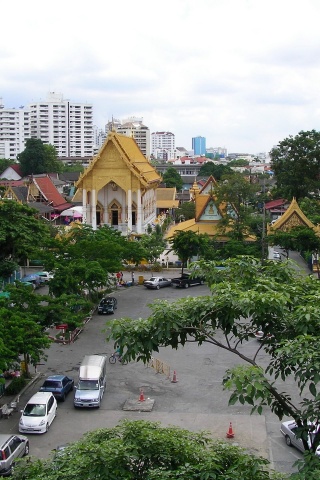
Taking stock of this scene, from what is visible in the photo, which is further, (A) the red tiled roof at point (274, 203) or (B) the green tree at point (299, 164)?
(A) the red tiled roof at point (274, 203)

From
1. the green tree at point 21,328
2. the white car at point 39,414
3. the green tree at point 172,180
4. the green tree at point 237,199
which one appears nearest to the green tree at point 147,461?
the green tree at point 21,328

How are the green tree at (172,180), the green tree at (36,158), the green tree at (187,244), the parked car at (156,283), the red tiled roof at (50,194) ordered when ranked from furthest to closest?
the green tree at (172,180)
the green tree at (36,158)
the red tiled roof at (50,194)
the green tree at (187,244)
the parked car at (156,283)

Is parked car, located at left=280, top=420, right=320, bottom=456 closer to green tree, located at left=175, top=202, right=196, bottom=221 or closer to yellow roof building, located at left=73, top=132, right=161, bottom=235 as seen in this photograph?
yellow roof building, located at left=73, top=132, right=161, bottom=235

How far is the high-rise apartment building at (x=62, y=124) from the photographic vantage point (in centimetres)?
14125

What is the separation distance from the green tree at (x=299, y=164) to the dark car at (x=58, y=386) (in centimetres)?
3341

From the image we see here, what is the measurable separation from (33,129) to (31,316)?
126565mm

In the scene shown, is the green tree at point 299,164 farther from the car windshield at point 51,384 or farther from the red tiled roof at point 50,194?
the car windshield at point 51,384

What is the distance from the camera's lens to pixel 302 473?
25.6ft

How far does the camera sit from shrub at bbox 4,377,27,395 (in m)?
20.2

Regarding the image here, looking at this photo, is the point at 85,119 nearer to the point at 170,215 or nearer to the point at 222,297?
the point at 170,215

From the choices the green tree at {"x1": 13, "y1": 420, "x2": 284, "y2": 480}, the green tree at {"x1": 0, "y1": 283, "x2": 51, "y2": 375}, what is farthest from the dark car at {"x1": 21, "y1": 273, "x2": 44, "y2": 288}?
the green tree at {"x1": 13, "y1": 420, "x2": 284, "y2": 480}

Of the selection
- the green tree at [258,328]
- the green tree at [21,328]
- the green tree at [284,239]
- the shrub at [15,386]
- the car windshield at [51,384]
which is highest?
the green tree at [258,328]

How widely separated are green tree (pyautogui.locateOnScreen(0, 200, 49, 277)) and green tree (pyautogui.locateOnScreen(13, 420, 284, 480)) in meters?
18.9

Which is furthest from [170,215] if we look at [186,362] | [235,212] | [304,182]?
[186,362]
